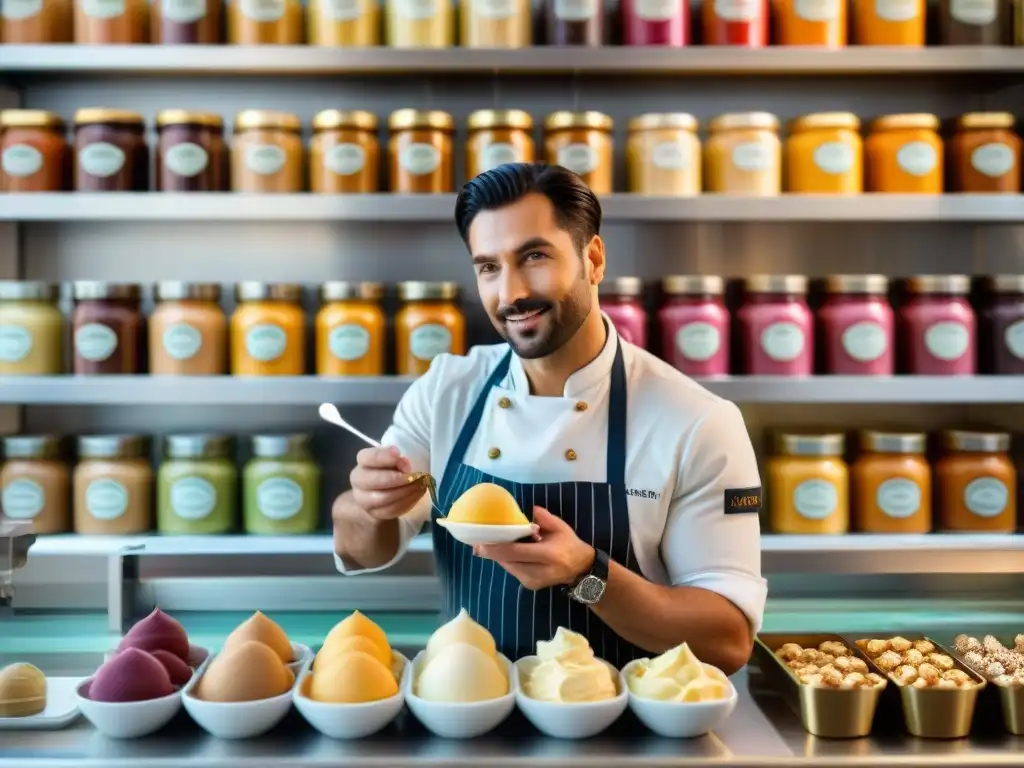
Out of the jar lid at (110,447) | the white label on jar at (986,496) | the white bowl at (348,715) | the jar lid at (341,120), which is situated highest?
the jar lid at (341,120)

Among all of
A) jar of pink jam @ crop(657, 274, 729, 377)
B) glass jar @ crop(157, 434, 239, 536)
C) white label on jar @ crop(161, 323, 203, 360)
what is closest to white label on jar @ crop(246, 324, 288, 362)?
white label on jar @ crop(161, 323, 203, 360)

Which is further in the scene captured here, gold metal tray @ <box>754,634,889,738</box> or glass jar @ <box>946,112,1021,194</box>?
glass jar @ <box>946,112,1021,194</box>

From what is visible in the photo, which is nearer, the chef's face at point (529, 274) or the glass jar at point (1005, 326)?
the chef's face at point (529, 274)

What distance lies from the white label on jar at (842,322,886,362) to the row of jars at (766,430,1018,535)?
18 centimetres

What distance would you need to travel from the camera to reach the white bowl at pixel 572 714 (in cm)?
107

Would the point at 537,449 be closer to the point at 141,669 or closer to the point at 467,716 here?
the point at 467,716

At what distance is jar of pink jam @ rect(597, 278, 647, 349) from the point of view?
78.5 inches

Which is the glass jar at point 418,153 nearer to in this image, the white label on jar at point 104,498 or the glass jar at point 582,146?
the glass jar at point 582,146

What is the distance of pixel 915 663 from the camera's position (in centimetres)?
130

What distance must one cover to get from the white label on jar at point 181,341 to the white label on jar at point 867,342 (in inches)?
52.4

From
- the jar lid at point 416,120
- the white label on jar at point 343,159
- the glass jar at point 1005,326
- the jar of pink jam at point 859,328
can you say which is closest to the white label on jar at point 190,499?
the white label on jar at point 343,159

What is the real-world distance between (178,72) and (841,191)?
146 centimetres

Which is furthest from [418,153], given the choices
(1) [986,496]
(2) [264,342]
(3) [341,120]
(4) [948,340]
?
(1) [986,496]

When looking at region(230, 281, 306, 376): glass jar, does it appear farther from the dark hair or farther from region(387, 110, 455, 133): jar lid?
the dark hair
